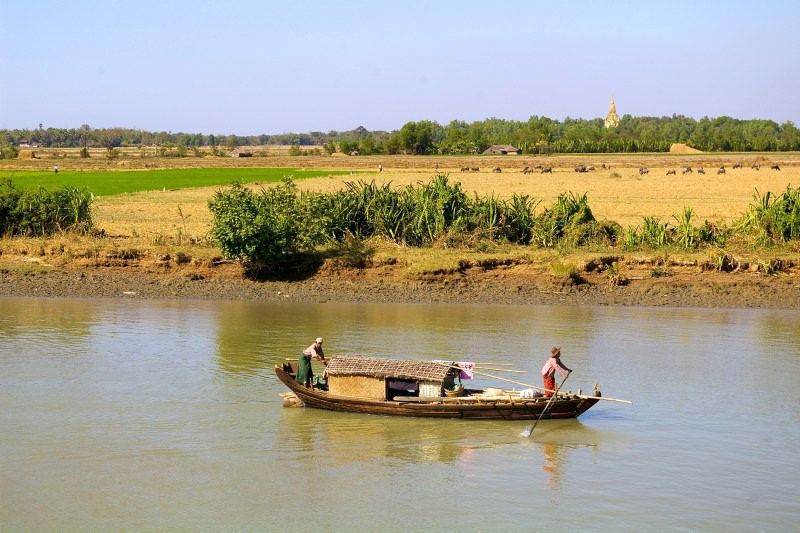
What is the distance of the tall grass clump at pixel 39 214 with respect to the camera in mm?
30594

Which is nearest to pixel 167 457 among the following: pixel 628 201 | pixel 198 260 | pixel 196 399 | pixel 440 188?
pixel 196 399

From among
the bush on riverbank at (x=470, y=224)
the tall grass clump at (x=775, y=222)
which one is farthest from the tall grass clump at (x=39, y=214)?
the tall grass clump at (x=775, y=222)

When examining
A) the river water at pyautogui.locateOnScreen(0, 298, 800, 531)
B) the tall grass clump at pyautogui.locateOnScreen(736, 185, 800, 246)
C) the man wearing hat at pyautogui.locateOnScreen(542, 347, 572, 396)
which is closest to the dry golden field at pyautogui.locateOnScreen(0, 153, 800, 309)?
the tall grass clump at pyautogui.locateOnScreen(736, 185, 800, 246)

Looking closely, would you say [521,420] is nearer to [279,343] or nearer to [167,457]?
[167,457]

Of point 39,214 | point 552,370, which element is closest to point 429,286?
point 552,370

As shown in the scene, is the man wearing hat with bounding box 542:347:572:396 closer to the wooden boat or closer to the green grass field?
the wooden boat

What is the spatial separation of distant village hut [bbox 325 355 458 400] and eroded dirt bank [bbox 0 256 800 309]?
10.5 m

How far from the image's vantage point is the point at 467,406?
14.9 metres

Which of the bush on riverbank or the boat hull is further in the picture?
the bush on riverbank

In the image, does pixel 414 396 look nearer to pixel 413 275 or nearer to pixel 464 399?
pixel 464 399

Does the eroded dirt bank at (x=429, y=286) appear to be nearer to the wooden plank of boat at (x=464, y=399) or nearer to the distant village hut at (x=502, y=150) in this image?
the wooden plank of boat at (x=464, y=399)

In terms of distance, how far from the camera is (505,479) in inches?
510

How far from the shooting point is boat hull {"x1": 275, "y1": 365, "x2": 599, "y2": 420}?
48.6 ft

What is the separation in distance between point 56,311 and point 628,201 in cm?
2962
